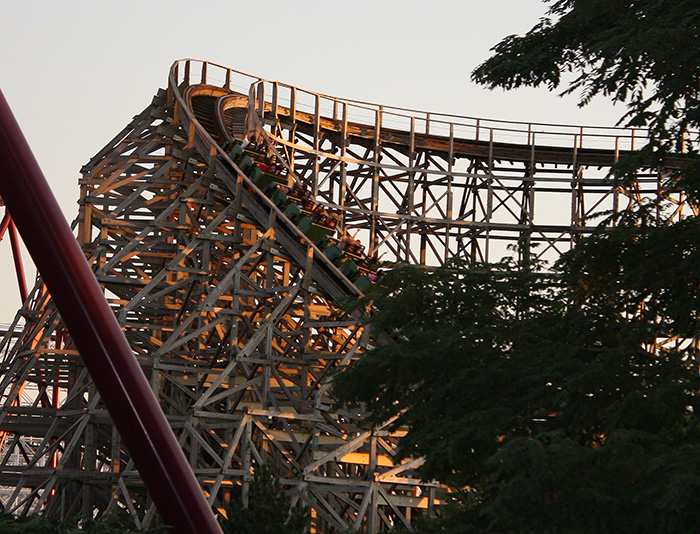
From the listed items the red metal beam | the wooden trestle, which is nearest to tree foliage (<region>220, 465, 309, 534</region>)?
the wooden trestle

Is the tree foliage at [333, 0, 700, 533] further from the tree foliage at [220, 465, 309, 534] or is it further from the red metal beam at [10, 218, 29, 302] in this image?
the red metal beam at [10, 218, 29, 302]

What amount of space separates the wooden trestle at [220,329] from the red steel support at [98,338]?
9.13 metres

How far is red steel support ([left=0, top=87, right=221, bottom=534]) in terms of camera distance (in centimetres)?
686

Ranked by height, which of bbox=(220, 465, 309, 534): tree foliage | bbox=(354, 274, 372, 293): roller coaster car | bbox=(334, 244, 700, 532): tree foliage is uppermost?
bbox=(354, 274, 372, 293): roller coaster car

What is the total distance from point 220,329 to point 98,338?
1593 cm

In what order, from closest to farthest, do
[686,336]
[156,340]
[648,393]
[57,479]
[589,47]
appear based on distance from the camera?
[648,393] < [686,336] < [589,47] < [57,479] < [156,340]

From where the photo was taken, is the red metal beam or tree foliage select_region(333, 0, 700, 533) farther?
the red metal beam

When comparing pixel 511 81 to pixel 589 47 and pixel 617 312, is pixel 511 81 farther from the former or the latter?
pixel 617 312

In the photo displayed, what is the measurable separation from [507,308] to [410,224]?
20.3 m

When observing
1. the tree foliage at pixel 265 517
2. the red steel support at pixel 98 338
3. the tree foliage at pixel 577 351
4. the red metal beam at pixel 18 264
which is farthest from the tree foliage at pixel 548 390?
the red metal beam at pixel 18 264

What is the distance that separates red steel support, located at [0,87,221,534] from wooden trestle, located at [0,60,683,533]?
30.0ft

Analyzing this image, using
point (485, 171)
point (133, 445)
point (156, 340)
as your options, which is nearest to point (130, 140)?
point (156, 340)

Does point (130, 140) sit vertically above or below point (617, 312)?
above

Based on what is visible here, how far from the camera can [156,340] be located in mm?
23047
